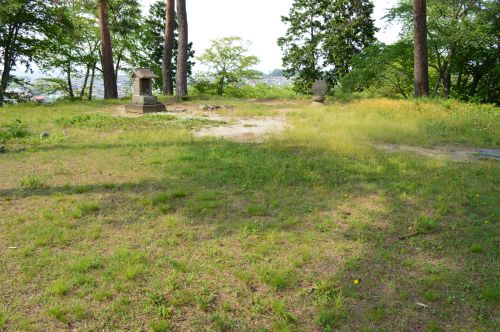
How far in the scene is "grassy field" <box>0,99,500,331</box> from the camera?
333cm

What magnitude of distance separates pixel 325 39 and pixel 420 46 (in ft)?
47.3

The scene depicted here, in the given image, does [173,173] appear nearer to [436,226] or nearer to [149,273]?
[149,273]

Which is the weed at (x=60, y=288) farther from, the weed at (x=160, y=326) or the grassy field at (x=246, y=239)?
the weed at (x=160, y=326)

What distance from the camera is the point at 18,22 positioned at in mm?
17953

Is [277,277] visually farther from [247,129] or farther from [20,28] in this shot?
[20,28]

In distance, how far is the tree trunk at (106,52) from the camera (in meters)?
19.0

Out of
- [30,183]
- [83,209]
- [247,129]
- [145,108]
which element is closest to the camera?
[83,209]

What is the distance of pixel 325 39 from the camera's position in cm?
2927

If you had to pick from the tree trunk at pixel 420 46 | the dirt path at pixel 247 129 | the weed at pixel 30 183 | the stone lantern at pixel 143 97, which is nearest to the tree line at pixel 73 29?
the stone lantern at pixel 143 97

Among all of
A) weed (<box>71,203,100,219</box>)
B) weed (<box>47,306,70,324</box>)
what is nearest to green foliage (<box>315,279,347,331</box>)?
weed (<box>47,306,70,324</box>)

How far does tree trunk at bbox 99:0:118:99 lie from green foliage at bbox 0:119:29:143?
8.95 metres

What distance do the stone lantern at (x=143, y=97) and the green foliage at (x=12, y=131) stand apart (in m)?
3.96

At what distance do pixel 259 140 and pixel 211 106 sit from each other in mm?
6618

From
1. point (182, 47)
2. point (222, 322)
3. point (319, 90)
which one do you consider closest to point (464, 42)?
point (319, 90)
